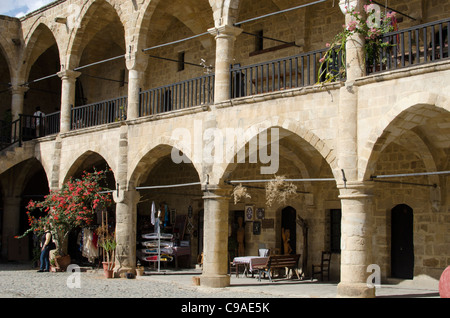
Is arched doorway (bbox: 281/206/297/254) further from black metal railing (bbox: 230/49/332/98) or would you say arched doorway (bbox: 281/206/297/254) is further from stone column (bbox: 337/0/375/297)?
stone column (bbox: 337/0/375/297)

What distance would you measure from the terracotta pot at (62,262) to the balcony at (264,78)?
3653 mm

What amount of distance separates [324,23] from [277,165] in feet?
11.7

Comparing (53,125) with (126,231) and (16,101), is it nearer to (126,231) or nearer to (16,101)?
(16,101)

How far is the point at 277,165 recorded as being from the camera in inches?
574

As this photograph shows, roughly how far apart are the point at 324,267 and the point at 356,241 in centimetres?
412

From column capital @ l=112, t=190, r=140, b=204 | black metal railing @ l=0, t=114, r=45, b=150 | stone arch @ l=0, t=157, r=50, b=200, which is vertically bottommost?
column capital @ l=112, t=190, r=140, b=204

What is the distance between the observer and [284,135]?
11398mm

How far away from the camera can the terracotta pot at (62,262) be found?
15.3 meters

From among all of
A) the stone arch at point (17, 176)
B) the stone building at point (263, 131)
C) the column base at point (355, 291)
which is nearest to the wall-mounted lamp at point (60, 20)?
the stone building at point (263, 131)

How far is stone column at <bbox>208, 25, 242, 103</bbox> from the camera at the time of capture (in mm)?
12055

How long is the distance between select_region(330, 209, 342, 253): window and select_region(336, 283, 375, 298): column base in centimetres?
400

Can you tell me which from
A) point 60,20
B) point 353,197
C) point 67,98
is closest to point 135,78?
point 67,98

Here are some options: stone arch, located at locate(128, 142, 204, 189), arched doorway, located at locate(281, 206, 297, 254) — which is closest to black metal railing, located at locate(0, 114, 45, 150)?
stone arch, located at locate(128, 142, 204, 189)

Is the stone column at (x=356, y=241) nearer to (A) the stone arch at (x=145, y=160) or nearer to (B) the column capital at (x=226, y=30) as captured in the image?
(B) the column capital at (x=226, y=30)
